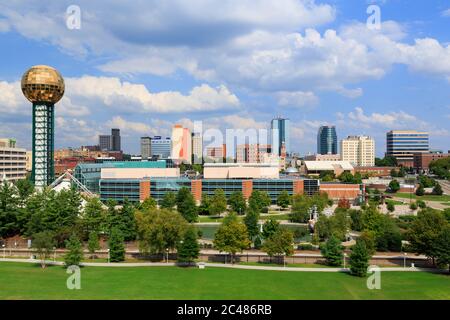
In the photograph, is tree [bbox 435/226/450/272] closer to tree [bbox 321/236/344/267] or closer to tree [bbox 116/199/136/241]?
tree [bbox 321/236/344/267]

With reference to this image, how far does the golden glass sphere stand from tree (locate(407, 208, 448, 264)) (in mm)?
60768

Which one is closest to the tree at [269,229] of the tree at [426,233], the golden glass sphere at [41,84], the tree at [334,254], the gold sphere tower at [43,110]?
the tree at [334,254]

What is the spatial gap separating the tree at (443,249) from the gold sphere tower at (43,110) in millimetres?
63117

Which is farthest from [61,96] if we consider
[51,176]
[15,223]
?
[15,223]

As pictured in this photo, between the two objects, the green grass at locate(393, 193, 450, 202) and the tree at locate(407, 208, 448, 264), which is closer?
the tree at locate(407, 208, 448, 264)

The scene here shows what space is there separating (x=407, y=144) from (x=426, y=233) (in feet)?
507

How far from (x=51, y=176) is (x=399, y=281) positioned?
214 ft

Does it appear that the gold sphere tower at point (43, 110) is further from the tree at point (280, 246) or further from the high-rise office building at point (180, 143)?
the high-rise office building at point (180, 143)

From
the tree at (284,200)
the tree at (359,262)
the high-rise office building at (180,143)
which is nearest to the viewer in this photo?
the tree at (359,262)

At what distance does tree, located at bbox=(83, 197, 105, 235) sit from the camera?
45.2 m

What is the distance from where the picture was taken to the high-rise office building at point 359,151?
628 ft

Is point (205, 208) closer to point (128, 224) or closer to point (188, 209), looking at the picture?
point (188, 209)

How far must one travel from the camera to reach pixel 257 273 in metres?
32.6

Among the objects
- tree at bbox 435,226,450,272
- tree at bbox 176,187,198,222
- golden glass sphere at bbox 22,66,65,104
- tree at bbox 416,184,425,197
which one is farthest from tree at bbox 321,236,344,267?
tree at bbox 416,184,425,197
